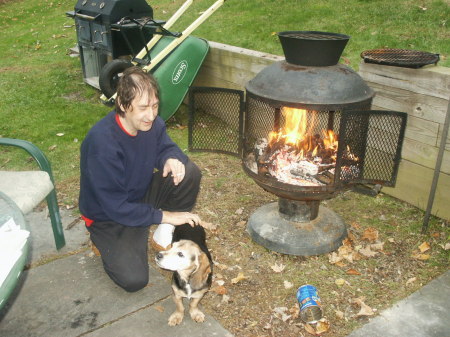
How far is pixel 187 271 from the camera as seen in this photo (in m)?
2.91

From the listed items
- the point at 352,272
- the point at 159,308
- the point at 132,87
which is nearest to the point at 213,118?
the point at 352,272

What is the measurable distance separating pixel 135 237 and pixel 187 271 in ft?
2.63

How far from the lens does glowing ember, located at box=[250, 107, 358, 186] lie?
361cm

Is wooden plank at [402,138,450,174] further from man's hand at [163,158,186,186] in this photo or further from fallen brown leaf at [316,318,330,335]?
man's hand at [163,158,186,186]

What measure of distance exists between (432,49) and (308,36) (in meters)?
2.94

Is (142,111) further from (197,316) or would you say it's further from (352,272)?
(352,272)

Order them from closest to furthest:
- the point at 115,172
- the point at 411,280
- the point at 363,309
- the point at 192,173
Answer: the point at 115,172 → the point at 363,309 → the point at 411,280 → the point at 192,173

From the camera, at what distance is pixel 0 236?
193 centimetres

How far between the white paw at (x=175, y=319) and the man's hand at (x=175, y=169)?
106 cm

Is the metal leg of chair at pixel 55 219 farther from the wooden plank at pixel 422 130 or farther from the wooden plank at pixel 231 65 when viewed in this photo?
the wooden plank at pixel 422 130

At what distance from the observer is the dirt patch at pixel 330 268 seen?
324 centimetres

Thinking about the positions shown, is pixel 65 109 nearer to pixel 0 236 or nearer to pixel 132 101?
pixel 132 101

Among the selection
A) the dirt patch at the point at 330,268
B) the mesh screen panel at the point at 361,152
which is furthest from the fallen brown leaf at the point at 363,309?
the mesh screen panel at the point at 361,152

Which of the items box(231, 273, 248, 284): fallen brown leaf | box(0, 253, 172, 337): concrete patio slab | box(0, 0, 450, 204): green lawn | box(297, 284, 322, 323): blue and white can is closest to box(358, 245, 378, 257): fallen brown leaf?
A: box(297, 284, 322, 323): blue and white can
